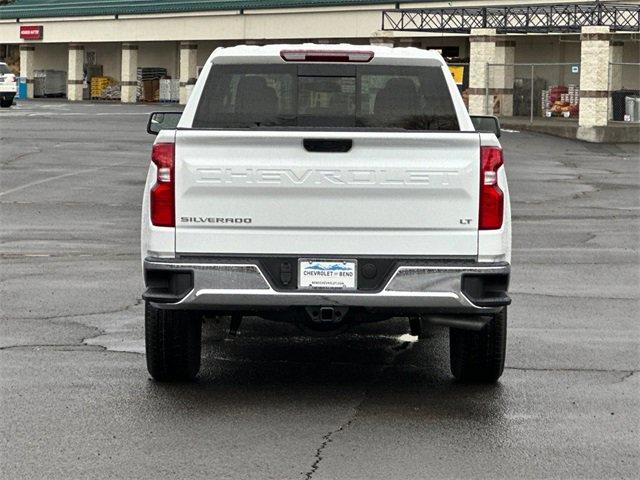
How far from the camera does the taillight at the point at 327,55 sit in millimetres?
9422

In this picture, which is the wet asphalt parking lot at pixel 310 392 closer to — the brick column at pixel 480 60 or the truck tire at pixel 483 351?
the truck tire at pixel 483 351

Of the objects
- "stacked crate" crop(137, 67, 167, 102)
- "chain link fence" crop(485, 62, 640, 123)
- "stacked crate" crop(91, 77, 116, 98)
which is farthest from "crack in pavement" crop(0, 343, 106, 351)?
"stacked crate" crop(91, 77, 116, 98)

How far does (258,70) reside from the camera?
9.47 m

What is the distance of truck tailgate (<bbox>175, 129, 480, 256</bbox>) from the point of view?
340 inches

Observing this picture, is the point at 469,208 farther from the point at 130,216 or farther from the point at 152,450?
the point at 130,216

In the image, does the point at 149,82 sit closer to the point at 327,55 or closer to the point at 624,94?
the point at 624,94

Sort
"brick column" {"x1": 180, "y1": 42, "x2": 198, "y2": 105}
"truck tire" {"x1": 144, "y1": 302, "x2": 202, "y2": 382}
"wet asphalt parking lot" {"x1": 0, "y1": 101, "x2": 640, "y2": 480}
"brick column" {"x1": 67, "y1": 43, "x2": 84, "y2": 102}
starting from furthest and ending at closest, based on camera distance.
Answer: "brick column" {"x1": 67, "y1": 43, "x2": 84, "y2": 102} → "brick column" {"x1": 180, "y1": 42, "x2": 198, "y2": 105} → "truck tire" {"x1": 144, "y1": 302, "x2": 202, "y2": 382} → "wet asphalt parking lot" {"x1": 0, "y1": 101, "x2": 640, "y2": 480}

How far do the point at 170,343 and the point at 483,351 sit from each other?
194 cm

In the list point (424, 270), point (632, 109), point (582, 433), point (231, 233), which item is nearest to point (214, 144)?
point (231, 233)

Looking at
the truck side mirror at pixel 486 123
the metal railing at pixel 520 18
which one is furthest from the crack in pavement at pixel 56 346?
the metal railing at pixel 520 18

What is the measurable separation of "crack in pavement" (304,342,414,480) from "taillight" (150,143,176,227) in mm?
1510

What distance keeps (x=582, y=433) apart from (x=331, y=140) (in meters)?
2.15

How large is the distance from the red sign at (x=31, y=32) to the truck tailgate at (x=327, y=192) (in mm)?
81826

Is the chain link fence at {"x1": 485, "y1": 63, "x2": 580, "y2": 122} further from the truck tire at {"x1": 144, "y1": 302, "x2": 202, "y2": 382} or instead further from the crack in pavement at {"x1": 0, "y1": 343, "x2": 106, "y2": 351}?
the truck tire at {"x1": 144, "y1": 302, "x2": 202, "y2": 382}
